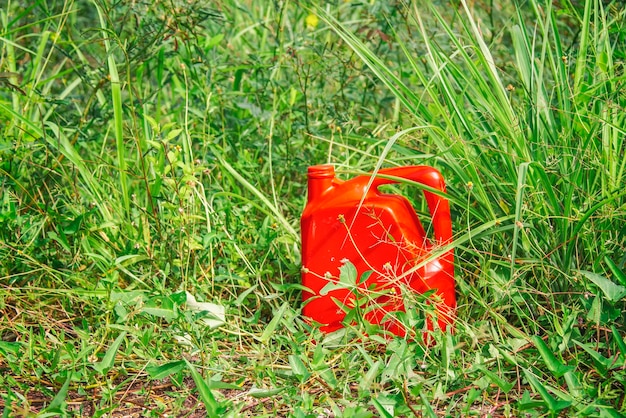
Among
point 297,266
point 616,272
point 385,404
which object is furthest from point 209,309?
point 616,272

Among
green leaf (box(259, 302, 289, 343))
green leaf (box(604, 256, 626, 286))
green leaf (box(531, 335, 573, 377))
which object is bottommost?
green leaf (box(259, 302, 289, 343))

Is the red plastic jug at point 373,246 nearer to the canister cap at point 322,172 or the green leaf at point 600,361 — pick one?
the canister cap at point 322,172

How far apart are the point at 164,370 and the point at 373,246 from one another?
57cm

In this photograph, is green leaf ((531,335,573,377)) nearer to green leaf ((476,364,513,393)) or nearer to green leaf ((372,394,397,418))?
green leaf ((476,364,513,393))

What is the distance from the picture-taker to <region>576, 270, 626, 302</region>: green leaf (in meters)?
1.64

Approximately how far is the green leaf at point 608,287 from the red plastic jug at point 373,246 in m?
0.32

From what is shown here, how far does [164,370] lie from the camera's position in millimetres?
1599

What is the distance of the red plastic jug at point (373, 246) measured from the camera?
182 centimetres

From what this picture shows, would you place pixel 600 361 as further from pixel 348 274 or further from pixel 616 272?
pixel 348 274

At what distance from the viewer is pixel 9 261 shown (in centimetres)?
210

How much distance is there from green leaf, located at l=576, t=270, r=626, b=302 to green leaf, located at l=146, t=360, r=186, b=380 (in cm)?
89

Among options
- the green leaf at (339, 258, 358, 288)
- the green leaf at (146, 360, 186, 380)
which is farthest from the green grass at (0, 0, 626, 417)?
the green leaf at (339, 258, 358, 288)

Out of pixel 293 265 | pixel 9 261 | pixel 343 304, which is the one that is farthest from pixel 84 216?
pixel 343 304

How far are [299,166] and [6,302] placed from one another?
0.96 metres
